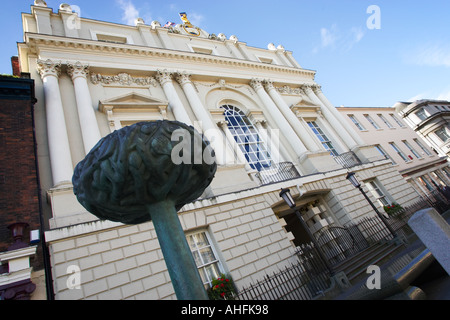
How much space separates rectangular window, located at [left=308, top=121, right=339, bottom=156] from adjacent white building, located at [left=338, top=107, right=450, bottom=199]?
8887 mm

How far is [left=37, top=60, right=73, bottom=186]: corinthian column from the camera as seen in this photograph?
7930mm

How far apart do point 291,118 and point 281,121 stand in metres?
1.04

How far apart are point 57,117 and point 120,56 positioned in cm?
556

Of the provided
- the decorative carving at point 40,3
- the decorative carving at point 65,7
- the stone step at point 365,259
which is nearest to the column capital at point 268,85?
the stone step at point 365,259

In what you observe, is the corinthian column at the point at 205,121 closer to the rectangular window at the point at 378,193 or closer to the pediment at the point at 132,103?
the pediment at the point at 132,103

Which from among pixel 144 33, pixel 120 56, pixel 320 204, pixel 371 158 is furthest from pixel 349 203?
pixel 144 33

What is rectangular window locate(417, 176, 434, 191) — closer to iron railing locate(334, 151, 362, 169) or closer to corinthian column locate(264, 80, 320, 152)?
iron railing locate(334, 151, 362, 169)

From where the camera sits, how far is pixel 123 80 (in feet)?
40.1

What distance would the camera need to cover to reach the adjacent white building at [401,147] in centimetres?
2272

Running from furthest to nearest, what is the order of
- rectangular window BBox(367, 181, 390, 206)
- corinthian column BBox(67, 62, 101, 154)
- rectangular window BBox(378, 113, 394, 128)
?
rectangular window BBox(378, 113, 394, 128) < rectangular window BBox(367, 181, 390, 206) < corinthian column BBox(67, 62, 101, 154)

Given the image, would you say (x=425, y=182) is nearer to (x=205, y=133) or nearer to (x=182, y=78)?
(x=205, y=133)

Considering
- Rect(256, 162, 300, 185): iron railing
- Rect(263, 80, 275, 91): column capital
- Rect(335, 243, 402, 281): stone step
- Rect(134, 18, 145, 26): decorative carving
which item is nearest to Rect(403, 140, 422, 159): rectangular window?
Rect(263, 80, 275, 91): column capital

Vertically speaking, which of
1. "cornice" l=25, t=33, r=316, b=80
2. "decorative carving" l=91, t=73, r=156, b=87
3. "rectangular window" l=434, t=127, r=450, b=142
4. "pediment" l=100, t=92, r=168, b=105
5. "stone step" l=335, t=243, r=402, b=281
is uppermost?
"cornice" l=25, t=33, r=316, b=80

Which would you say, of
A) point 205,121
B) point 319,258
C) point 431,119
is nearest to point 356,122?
point 431,119
